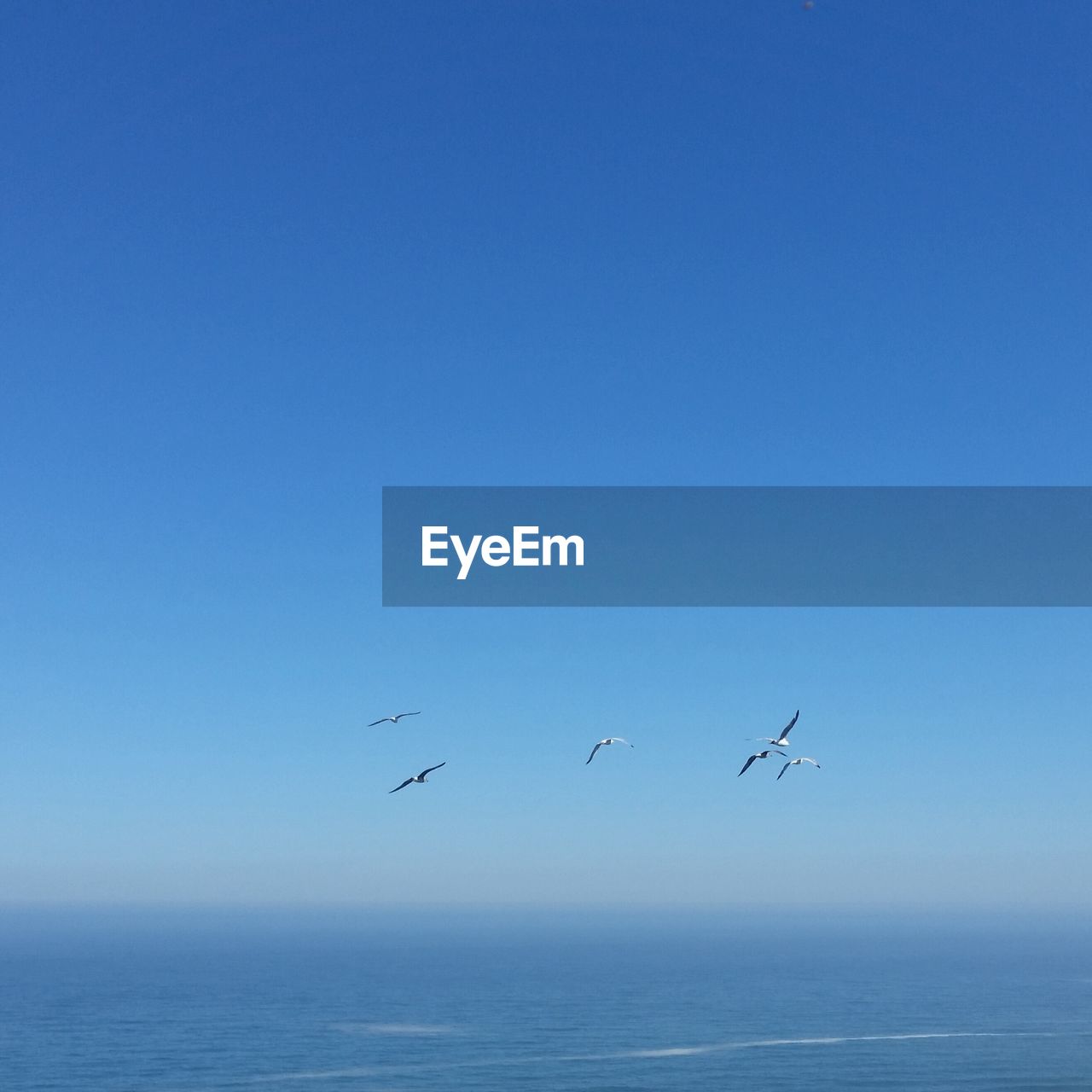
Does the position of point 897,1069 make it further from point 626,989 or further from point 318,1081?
point 626,989

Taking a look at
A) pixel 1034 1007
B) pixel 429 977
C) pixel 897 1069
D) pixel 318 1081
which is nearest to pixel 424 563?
pixel 318 1081

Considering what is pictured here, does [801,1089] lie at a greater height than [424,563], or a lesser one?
lesser

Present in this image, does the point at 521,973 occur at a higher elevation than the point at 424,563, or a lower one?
Result: lower

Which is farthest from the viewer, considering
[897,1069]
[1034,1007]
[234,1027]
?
[1034,1007]

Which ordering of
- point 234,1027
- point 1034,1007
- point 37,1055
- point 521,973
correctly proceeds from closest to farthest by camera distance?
point 37,1055 → point 234,1027 → point 1034,1007 → point 521,973

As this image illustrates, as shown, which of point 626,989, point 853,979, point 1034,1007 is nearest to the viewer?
point 1034,1007

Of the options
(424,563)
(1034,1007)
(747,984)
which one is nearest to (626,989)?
(747,984)

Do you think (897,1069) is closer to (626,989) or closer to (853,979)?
(626,989)

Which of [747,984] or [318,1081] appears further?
[747,984]

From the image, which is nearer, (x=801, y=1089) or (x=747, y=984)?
(x=801, y=1089)

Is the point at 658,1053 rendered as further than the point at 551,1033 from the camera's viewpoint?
No
